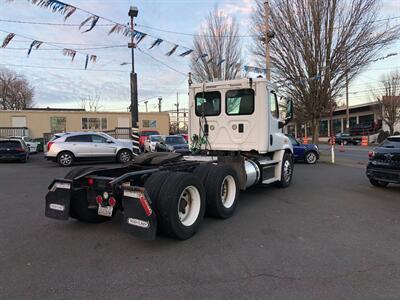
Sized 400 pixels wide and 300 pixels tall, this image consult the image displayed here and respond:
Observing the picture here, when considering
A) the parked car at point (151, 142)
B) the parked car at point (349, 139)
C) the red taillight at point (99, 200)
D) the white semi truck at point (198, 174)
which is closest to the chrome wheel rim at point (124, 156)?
the parked car at point (151, 142)

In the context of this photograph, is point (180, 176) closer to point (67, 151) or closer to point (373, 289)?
point (373, 289)

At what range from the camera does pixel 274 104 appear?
8.66 m

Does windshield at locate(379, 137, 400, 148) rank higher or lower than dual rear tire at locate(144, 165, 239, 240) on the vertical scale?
higher

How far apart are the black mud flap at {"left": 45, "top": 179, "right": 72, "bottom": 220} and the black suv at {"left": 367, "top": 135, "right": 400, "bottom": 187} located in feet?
24.3

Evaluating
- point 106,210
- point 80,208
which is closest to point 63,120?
point 80,208

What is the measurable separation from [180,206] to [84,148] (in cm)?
1346

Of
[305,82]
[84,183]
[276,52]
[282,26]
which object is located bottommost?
[84,183]

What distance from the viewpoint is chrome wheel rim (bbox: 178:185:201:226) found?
5.40 meters

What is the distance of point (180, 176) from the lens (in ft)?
17.1

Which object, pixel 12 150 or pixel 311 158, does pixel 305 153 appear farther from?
pixel 12 150

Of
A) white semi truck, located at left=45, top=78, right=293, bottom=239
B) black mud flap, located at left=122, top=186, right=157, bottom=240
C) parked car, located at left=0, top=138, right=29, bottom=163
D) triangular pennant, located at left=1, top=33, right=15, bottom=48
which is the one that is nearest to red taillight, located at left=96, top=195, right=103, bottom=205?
white semi truck, located at left=45, top=78, right=293, bottom=239

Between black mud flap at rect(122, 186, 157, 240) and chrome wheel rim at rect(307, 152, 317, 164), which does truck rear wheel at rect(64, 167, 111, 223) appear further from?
chrome wheel rim at rect(307, 152, 317, 164)

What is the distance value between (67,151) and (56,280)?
47.5 ft

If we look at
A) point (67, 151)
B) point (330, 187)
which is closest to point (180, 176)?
point (330, 187)
